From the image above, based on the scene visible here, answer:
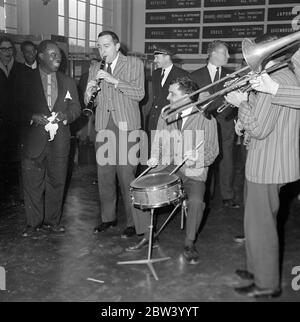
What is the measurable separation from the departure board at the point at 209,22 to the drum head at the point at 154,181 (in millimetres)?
7116

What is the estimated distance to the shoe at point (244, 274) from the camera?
326 cm

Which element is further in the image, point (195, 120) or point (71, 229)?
point (71, 229)

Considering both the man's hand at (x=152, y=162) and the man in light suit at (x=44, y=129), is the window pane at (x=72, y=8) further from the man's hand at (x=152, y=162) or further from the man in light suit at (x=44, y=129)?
the man's hand at (x=152, y=162)

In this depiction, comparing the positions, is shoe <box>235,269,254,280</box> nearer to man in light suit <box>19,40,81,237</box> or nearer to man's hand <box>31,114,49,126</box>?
man in light suit <box>19,40,81,237</box>

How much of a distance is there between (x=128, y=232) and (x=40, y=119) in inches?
54.5

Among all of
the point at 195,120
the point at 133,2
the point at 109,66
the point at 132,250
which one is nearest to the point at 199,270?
the point at 132,250

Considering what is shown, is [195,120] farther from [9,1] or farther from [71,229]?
[9,1]

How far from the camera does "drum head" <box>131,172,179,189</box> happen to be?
3.26 m

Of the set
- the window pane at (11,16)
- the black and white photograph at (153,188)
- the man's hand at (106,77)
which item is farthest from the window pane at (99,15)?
the man's hand at (106,77)

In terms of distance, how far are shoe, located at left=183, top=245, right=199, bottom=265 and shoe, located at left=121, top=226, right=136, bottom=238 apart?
669 mm

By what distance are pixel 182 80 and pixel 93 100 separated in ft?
2.89

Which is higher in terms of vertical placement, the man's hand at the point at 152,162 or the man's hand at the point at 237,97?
the man's hand at the point at 237,97

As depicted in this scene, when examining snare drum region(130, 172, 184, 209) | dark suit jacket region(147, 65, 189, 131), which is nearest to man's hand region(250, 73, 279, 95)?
snare drum region(130, 172, 184, 209)

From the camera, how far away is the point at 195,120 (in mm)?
3744
